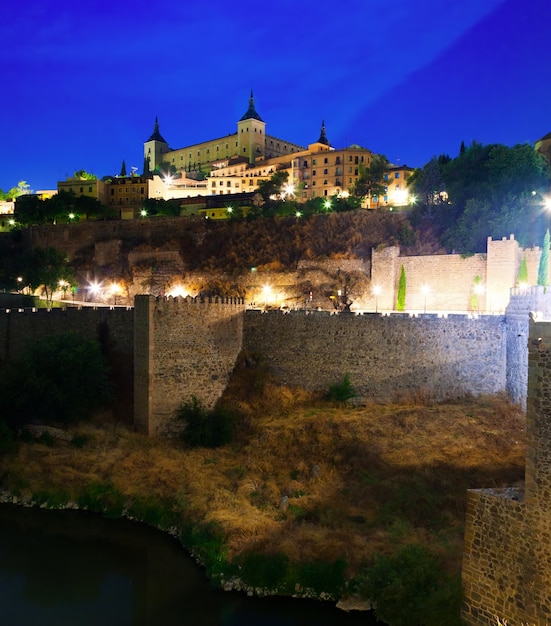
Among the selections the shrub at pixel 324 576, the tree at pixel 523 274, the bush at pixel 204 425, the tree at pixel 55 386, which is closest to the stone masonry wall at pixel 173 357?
the bush at pixel 204 425

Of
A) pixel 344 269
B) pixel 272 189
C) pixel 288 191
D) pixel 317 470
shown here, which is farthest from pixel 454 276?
pixel 288 191

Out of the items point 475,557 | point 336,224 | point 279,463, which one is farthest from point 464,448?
point 336,224

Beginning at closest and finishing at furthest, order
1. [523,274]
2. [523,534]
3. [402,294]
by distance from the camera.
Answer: [523,534], [523,274], [402,294]

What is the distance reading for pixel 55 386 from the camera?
21.4 metres

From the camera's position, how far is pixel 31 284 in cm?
4150

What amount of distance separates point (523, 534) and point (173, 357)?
14.7m

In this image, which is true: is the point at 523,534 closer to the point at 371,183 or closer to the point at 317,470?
the point at 317,470

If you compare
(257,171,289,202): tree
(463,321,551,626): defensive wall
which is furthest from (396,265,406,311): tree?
(257,171,289,202): tree

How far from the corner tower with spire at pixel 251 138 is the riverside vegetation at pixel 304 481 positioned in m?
72.8

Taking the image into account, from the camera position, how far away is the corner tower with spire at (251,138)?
90.3 meters

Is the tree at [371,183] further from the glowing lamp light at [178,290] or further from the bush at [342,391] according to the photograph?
the bush at [342,391]

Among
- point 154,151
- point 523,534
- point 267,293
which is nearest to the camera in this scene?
point 523,534

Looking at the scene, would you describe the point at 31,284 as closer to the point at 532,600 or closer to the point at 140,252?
the point at 140,252

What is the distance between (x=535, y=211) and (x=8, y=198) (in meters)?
81.6
